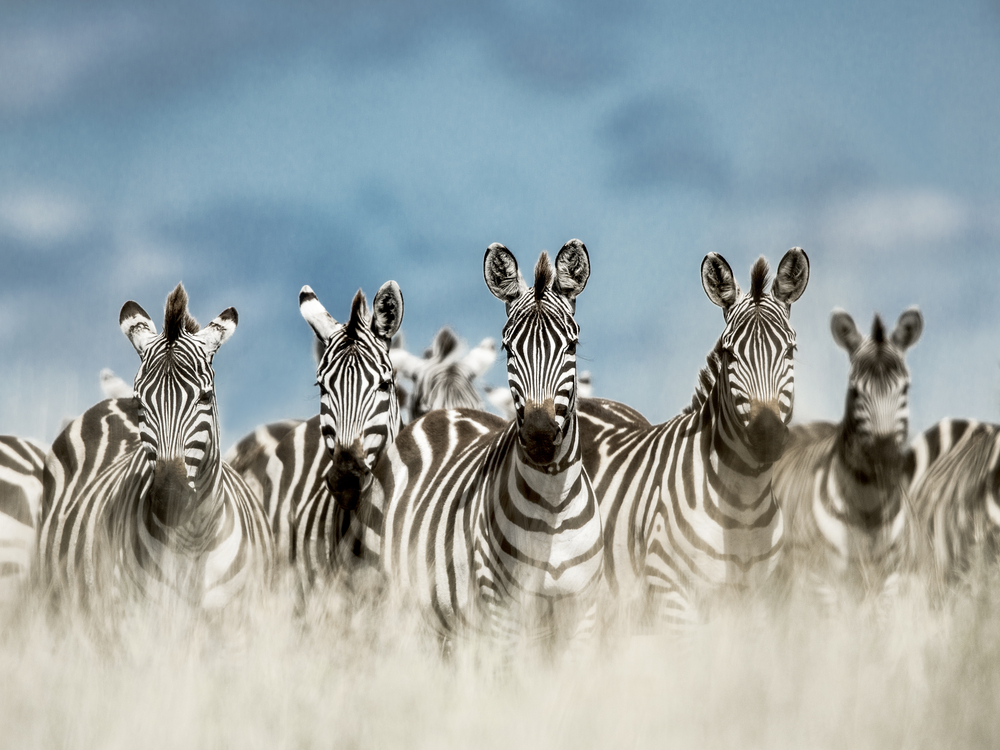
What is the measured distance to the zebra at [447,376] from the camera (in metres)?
12.3

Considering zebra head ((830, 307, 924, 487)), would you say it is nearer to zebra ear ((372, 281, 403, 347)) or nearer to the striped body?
zebra ear ((372, 281, 403, 347))

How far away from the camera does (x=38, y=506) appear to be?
9.41 m

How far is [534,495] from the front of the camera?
639 cm

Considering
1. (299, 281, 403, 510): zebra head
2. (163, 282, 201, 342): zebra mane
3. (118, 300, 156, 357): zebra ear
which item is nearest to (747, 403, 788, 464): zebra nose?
(299, 281, 403, 510): zebra head

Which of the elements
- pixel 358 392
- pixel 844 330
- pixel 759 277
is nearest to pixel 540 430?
pixel 358 392

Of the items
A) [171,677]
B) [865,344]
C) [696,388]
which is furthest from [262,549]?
[865,344]

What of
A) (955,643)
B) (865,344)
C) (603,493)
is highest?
(865,344)

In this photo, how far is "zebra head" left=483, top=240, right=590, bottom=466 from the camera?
19.9 ft

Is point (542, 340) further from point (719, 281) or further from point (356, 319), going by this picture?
point (356, 319)

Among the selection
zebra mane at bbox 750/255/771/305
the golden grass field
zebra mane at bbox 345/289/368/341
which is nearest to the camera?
the golden grass field

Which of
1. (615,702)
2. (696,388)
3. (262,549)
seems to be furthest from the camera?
(696,388)

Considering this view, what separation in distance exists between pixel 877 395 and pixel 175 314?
5085 millimetres

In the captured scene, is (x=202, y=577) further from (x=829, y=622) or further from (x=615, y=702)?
(x=829, y=622)

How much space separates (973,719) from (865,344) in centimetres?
285
